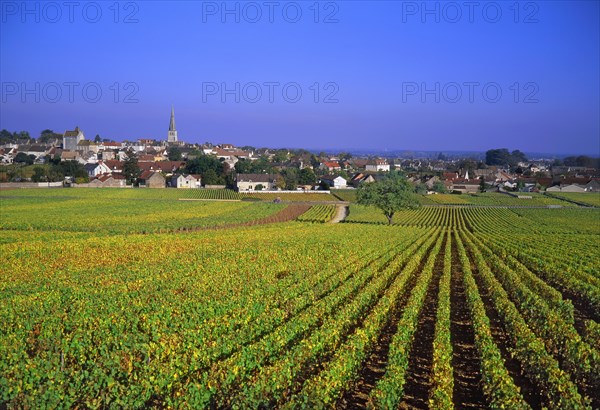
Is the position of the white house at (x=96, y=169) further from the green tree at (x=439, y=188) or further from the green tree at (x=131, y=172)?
the green tree at (x=439, y=188)

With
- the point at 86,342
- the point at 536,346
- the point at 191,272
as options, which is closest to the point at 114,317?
the point at 86,342

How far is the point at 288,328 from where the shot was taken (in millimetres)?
14289

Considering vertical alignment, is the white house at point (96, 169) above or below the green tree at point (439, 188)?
above

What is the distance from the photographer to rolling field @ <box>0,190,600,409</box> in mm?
10594

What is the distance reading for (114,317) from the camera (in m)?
15.4

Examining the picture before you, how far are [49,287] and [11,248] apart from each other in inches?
492

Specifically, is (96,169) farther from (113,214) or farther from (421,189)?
(113,214)

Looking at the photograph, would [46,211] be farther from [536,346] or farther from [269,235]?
[536,346]

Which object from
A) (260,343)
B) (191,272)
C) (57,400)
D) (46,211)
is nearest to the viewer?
(57,400)

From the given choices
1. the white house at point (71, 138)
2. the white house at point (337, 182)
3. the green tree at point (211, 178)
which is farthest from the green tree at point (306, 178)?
the white house at point (71, 138)

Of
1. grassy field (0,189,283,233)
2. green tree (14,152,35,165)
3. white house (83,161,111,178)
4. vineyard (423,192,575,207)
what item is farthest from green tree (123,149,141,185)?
vineyard (423,192,575,207)

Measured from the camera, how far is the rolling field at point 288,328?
1059 centimetres

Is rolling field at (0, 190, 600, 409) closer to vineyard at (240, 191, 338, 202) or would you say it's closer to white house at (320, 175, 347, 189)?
vineyard at (240, 191, 338, 202)

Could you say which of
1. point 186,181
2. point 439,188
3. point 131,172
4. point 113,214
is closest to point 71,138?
point 131,172
